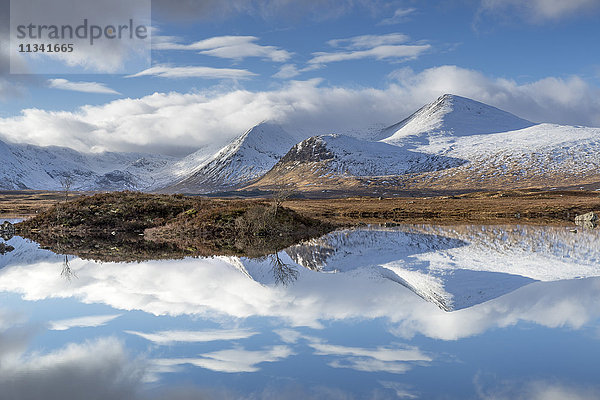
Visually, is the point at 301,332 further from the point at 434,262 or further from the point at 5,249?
the point at 5,249

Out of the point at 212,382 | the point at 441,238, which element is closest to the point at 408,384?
the point at 212,382

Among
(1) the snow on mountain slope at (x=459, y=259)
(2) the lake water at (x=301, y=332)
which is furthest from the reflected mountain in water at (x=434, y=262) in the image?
(2) the lake water at (x=301, y=332)

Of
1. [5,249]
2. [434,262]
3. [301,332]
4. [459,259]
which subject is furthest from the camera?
[5,249]

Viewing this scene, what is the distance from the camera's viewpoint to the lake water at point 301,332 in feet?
30.1

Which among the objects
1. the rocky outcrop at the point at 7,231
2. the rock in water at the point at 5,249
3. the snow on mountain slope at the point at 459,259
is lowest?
the snow on mountain slope at the point at 459,259

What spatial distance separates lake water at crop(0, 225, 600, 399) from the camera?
9.16 m

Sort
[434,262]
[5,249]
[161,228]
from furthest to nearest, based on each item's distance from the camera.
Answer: [161,228], [5,249], [434,262]

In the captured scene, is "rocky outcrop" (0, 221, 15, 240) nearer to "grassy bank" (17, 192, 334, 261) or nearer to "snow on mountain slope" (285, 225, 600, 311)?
"grassy bank" (17, 192, 334, 261)

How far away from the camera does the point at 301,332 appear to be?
40.9 feet

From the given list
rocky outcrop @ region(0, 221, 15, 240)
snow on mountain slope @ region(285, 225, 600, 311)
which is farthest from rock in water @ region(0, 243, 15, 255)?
snow on mountain slope @ region(285, 225, 600, 311)

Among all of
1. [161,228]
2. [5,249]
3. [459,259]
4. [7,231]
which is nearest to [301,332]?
[459,259]

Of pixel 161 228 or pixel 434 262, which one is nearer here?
pixel 434 262

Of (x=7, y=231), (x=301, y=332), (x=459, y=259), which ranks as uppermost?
(x=7, y=231)

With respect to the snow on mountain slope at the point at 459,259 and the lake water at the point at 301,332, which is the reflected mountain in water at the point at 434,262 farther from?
the lake water at the point at 301,332
